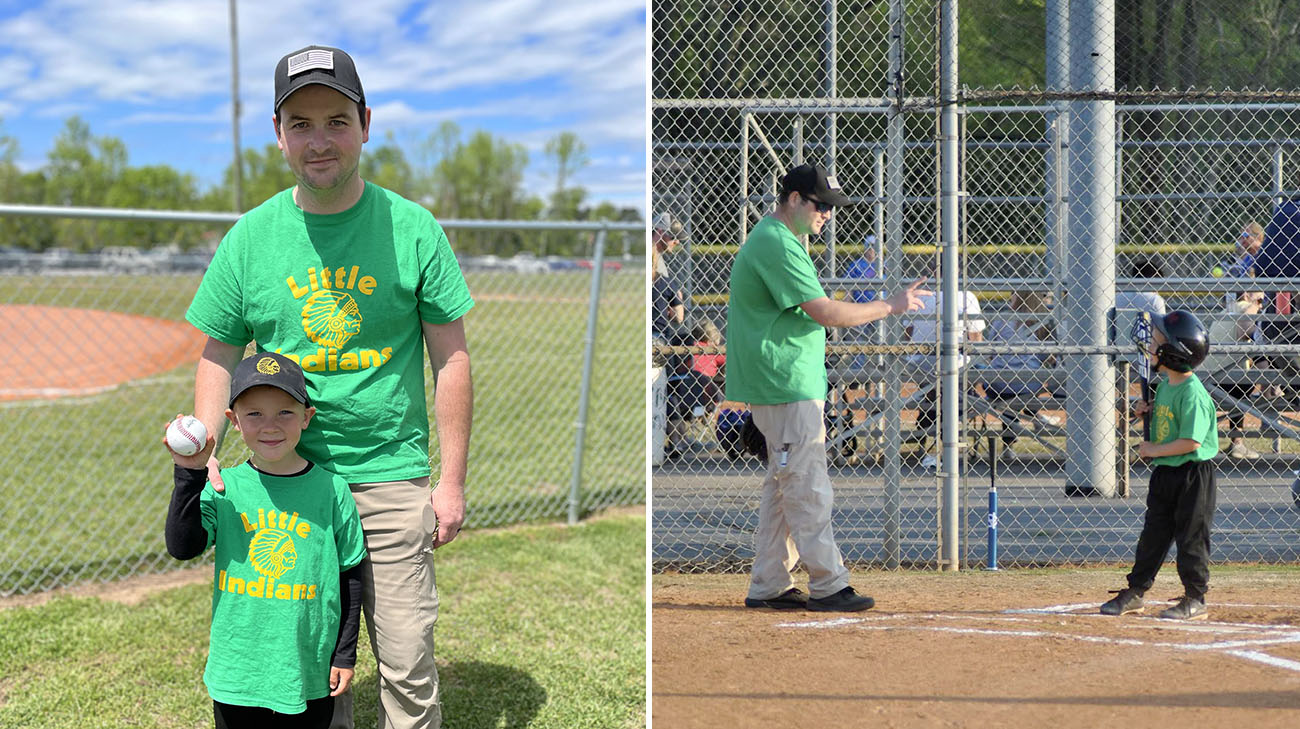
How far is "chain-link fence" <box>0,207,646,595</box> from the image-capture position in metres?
6.45

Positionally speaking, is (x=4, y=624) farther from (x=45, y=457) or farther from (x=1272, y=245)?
(x=1272, y=245)

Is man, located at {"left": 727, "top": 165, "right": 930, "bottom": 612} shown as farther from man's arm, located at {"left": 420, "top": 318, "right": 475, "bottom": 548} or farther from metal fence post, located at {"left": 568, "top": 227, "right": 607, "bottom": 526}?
metal fence post, located at {"left": 568, "top": 227, "right": 607, "bottom": 526}

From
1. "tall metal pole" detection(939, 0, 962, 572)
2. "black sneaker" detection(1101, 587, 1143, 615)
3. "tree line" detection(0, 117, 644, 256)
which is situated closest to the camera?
"black sneaker" detection(1101, 587, 1143, 615)

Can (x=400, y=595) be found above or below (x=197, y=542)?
below

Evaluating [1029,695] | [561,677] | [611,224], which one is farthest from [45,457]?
[1029,695]

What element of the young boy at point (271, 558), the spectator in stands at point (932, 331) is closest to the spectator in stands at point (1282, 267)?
the spectator in stands at point (932, 331)

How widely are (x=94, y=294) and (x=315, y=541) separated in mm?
10131

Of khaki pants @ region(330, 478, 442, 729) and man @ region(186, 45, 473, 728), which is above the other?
man @ region(186, 45, 473, 728)

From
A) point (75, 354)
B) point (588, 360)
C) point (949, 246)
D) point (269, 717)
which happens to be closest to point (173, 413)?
point (75, 354)

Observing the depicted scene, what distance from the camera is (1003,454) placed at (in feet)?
27.0

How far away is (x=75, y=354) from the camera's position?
15.4 m

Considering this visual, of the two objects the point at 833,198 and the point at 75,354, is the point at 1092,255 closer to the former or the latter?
the point at 833,198

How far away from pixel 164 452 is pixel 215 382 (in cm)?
691

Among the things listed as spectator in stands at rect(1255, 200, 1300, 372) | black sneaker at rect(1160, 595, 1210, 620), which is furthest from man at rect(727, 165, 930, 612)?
spectator in stands at rect(1255, 200, 1300, 372)
